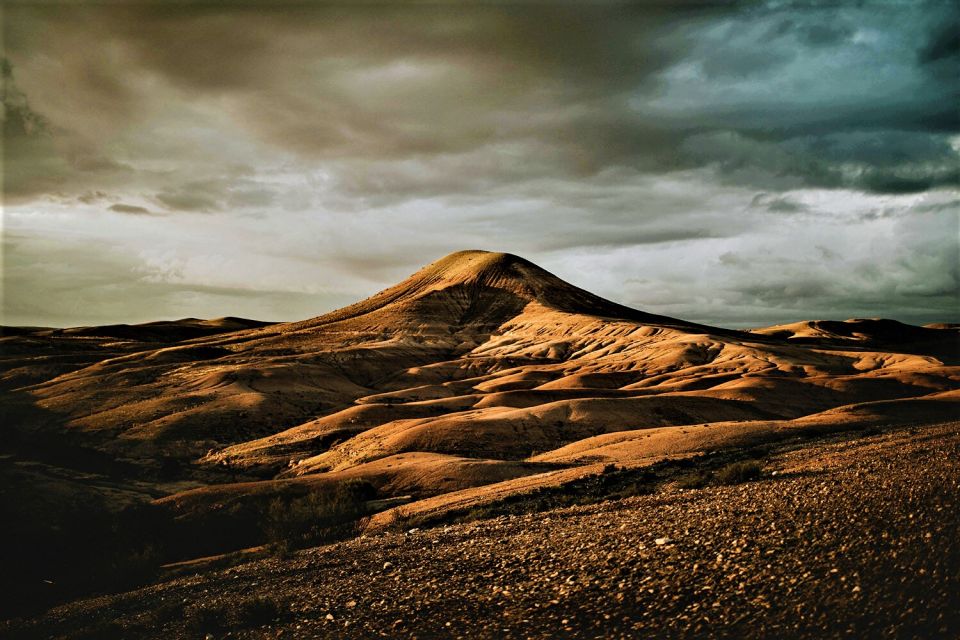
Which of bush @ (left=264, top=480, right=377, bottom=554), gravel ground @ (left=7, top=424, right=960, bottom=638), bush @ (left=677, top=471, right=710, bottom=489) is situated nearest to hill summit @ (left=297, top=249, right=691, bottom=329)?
bush @ (left=264, top=480, right=377, bottom=554)

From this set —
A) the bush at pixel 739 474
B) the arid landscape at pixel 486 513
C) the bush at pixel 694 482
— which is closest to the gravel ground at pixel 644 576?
the arid landscape at pixel 486 513

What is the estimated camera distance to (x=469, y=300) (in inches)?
6491

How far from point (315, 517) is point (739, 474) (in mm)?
16123

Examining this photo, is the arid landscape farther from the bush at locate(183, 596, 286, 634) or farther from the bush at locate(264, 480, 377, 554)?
the bush at locate(264, 480, 377, 554)

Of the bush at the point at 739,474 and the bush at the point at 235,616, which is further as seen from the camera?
the bush at the point at 739,474

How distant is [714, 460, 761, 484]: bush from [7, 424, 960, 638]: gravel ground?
176 cm

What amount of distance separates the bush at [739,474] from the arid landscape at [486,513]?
0.08m

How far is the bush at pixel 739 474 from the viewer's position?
78.5ft

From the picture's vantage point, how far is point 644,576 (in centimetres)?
1321

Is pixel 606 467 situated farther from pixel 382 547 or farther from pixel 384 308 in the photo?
pixel 384 308

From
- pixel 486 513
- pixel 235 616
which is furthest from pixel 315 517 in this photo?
pixel 235 616

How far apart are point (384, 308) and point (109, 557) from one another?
12944 centimetres

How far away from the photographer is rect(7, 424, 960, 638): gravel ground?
419 inches

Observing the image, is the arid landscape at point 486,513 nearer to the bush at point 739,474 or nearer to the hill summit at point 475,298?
the bush at point 739,474
